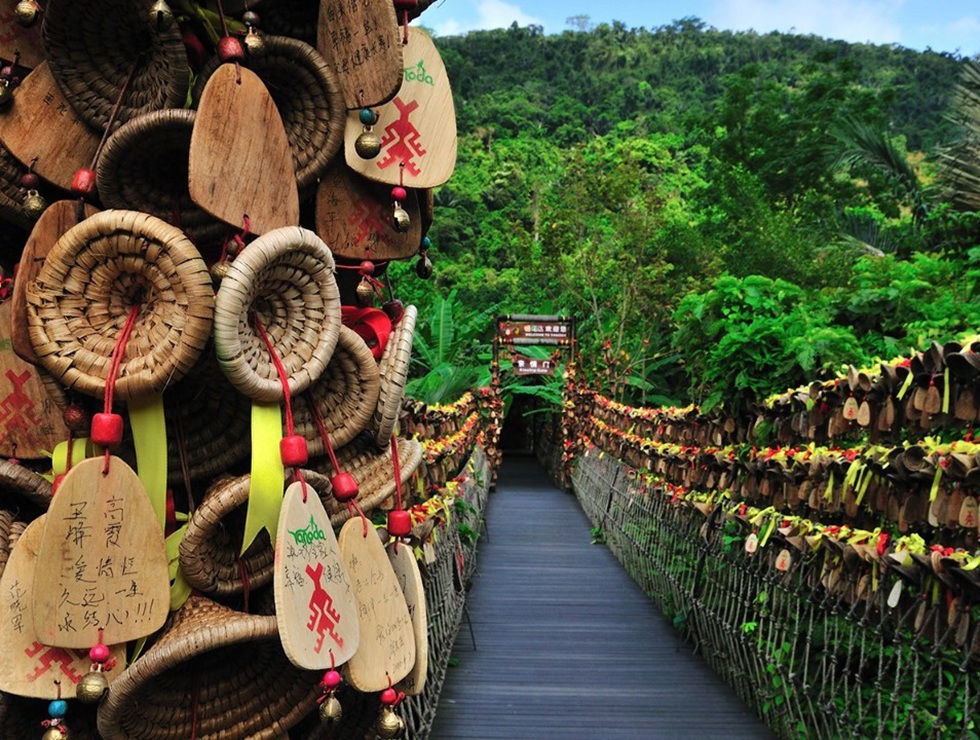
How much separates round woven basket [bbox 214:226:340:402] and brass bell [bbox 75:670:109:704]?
0.40 meters

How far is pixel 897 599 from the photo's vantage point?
94.2 inches

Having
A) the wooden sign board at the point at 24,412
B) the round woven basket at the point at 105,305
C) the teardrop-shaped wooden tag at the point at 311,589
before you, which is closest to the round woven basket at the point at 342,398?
the teardrop-shaped wooden tag at the point at 311,589

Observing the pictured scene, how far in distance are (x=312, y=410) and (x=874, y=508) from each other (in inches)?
76.6

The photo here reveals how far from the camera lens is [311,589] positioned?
48.0 inches

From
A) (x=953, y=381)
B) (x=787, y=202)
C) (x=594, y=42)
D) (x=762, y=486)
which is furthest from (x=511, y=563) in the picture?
(x=594, y=42)

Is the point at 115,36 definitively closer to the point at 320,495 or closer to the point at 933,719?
the point at 320,495

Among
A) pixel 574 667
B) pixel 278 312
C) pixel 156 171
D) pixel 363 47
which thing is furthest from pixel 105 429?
pixel 574 667

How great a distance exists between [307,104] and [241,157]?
20 centimetres

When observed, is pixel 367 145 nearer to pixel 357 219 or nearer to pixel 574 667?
pixel 357 219

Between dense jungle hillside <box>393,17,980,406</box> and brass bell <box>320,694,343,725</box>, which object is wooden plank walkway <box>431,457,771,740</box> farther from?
brass bell <box>320,694,343,725</box>

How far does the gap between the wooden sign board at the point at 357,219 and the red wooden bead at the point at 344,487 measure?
38cm

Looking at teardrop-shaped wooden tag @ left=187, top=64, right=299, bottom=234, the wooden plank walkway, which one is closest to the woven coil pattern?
teardrop-shaped wooden tag @ left=187, top=64, right=299, bottom=234

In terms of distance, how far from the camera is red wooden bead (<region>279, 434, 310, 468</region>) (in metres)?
1.23

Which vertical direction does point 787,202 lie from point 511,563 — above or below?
above
